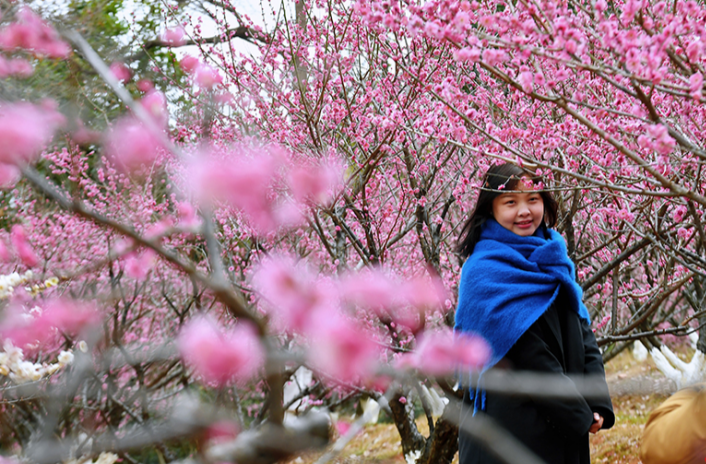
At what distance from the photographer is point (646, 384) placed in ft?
2.96

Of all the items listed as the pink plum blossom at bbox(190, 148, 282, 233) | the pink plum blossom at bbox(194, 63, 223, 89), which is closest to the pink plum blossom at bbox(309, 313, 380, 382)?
the pink plum blossom at bbox(190, 148, 282, 233)

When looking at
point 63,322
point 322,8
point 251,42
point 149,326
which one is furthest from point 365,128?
point 149,326

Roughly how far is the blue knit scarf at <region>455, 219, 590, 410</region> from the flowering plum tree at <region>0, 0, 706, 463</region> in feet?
1.12

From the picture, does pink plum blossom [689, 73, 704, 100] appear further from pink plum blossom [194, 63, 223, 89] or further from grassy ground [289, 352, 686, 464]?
grassy ground [289, 352, 686, 464]

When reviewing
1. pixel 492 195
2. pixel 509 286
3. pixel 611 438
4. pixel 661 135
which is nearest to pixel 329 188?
pixel 492 195

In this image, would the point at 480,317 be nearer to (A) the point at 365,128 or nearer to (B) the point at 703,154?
(B) the point at 703,154

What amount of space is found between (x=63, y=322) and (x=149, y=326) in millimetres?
4530

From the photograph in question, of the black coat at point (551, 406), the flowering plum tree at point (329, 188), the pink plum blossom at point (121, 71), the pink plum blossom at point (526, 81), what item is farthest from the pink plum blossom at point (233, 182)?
the pink plum blossom at point (121, 71)

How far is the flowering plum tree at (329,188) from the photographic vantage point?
0.94 meters

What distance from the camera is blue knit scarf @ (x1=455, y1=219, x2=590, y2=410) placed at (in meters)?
2.00

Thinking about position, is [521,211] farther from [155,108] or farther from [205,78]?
[155,108]

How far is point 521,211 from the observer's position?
2244 millimetres

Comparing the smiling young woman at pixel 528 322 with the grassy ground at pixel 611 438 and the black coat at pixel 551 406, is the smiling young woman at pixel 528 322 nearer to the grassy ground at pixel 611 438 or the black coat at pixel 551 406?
the black coat at pixel 551 406

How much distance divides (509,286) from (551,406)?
49 centimetres
